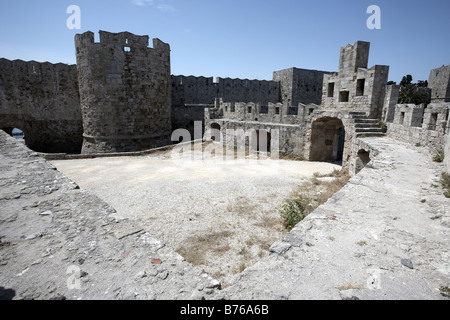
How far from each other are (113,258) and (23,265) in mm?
778

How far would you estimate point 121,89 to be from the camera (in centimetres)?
1463

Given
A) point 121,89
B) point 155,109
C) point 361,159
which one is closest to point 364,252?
point 361,159

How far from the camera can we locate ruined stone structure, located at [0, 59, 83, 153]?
1675cm

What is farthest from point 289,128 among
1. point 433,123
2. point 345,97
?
point 433,123

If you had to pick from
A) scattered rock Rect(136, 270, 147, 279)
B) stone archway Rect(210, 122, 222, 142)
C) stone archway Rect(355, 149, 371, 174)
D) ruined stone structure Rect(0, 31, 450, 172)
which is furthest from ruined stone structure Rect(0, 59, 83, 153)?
scattered rock Rect(136, 270, 147, 279)

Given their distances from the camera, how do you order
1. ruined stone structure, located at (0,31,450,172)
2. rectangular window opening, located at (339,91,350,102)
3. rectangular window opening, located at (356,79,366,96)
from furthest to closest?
rectangular window opening, located at (339,91,350,102) < rectangular window opening, located at (356,79,366,96) < ruined stone structure, located at (0,31,450,172)

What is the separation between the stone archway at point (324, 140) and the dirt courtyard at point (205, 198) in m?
0.88

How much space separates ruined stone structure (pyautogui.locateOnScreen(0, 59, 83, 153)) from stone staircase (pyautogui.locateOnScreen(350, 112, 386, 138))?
1862 centimetres

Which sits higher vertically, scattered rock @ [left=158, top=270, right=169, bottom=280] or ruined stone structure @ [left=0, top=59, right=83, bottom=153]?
ruined stone structure @ [left=0, top=59, right=83, bottom=153]

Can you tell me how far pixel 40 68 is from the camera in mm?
17297

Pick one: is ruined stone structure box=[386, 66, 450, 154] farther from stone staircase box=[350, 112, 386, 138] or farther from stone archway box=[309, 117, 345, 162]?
stone archway box=[309, 117, 345, 162]

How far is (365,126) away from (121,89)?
43.0 ft

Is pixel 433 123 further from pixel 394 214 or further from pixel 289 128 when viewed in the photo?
pixel 289 128

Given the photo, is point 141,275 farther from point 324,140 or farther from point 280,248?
point 324,140
